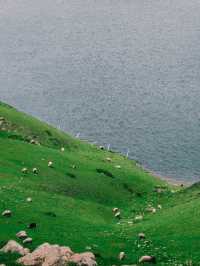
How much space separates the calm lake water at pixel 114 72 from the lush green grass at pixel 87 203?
23.3m

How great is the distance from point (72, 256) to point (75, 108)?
75.5m

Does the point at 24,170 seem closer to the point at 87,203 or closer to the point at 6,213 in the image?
the point at 87,203

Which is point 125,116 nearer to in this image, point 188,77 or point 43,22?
point 188,77

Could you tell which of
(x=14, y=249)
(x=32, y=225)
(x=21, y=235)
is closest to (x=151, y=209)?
(x=32, y=225)

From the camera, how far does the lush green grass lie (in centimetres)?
2905

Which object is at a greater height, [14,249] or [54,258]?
[14,249]

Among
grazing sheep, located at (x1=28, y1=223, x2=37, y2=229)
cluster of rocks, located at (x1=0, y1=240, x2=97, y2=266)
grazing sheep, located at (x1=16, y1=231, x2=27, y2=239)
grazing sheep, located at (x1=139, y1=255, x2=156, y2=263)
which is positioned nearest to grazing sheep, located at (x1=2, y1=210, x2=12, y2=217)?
grazing sheep, located at (x1=28, y1=223, x2=37, y2=229)

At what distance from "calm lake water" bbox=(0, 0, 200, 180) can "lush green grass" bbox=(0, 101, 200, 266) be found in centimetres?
2331

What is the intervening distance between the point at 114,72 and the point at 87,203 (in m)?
83.6

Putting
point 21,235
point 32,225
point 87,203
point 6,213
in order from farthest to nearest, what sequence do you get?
point 87,203, point 6,213, point 32,225, point 21,235

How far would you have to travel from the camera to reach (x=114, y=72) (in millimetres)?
122938

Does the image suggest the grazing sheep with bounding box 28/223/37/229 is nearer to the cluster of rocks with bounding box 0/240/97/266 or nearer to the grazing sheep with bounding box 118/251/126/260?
the cluster of rocks with bounding box 0/240/97/266

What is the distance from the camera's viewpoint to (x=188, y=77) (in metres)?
119

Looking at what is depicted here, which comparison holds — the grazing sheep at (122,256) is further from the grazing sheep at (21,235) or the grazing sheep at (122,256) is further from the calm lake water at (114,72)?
the calm lake water at (114,72)
